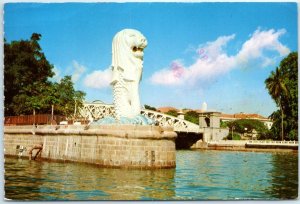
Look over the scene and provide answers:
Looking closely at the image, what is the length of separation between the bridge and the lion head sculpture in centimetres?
956

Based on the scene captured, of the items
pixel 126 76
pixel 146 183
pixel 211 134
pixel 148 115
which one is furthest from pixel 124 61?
pixel 148 115

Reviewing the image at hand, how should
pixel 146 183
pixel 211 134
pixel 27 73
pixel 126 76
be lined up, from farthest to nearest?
pixel 211 134
pixel 27 73
pixel 126 76
pixel 146 183

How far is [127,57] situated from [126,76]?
0.55m

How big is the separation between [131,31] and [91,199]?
552 cm

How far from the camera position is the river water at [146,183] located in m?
10.6

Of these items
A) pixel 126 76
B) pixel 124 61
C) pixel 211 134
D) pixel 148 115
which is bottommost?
pixel 211 134

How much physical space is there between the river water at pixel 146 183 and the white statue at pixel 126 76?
76.4 inches

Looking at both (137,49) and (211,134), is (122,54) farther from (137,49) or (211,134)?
(211,134)

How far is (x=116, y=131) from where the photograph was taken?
14.0 m

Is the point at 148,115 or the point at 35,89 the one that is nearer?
the point at 35,89

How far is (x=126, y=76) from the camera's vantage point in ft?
49.4

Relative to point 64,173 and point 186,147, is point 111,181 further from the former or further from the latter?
point 186,147

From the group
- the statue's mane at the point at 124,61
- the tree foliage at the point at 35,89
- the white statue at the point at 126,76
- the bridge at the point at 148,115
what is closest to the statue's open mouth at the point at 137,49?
the white statue at the point at 126,76

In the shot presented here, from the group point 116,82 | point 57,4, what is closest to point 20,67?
point 116,82
